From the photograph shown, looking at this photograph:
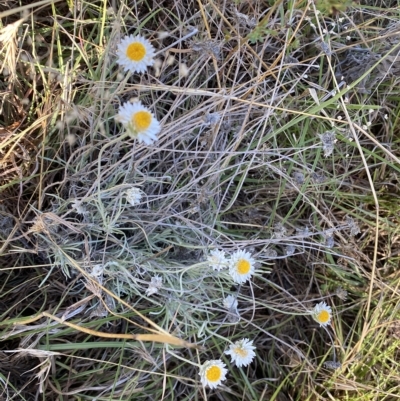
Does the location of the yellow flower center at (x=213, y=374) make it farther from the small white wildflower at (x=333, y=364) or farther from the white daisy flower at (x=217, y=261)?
the small white wildflower at (x=333, y=364)

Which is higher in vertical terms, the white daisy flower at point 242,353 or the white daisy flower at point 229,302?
the white daisy flower at point 229,302

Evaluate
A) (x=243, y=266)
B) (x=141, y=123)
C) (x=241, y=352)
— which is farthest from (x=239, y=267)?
(x=141, y=123)

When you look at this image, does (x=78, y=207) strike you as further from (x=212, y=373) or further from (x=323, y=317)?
(x=323, y=317)

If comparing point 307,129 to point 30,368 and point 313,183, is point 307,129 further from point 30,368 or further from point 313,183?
point 30,368

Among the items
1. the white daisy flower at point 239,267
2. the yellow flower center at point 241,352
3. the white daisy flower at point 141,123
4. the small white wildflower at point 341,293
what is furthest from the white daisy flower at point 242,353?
the white daisy flower at point 141,123

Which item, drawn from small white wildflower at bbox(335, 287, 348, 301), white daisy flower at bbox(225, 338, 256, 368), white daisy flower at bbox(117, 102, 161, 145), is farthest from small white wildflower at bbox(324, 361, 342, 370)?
white daisy flower at bbox(117, 102, 161, 145)

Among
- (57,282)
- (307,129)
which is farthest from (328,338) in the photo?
(57,282)
